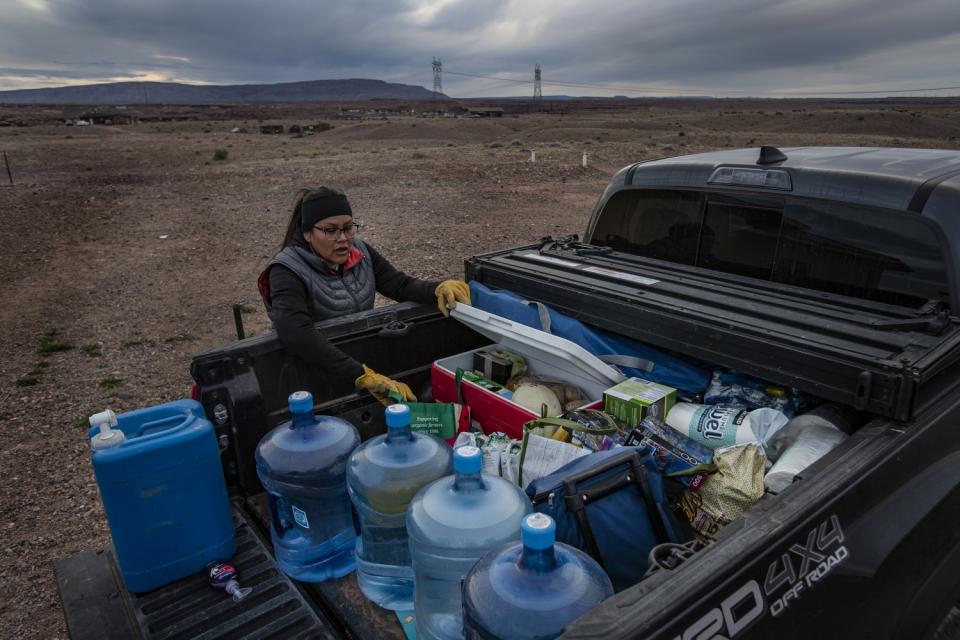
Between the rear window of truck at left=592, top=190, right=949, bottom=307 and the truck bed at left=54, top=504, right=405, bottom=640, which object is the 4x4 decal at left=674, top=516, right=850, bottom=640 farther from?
the rear window of truck at left=592, top=190, right=949, bottom=307

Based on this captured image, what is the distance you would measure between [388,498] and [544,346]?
102 cm

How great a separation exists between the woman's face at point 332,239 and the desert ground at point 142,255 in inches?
95.9

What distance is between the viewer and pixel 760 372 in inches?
92.4

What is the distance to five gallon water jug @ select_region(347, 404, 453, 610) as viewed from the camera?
2.16 metres

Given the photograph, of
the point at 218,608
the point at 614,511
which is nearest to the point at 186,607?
the point at 218,608

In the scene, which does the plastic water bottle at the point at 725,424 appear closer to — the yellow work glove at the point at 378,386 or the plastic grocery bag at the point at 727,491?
the plastic grocery bag at the point at 727,491

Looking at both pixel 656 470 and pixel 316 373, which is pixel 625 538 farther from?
pixel 316 373

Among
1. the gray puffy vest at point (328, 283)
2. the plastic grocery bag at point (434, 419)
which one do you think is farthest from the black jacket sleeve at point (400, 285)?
the plastic grocery bag at point (434, 419)

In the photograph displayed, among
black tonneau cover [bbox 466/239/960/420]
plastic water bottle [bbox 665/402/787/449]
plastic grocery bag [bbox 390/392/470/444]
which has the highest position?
black tonneau cover [bbox 466/239/960/420]

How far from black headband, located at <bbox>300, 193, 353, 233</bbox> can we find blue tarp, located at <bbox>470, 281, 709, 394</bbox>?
2.83ft

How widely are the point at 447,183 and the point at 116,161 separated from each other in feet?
58.8

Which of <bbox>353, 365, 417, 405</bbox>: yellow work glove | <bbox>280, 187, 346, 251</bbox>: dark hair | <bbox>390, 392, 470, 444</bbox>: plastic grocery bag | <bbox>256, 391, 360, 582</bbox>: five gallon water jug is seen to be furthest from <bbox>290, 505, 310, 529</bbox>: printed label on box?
<bbox>280, 187, 346, 251</bbox>: dark hair

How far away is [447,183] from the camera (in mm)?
19562

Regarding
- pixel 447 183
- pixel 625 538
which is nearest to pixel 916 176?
pixel 625 538
